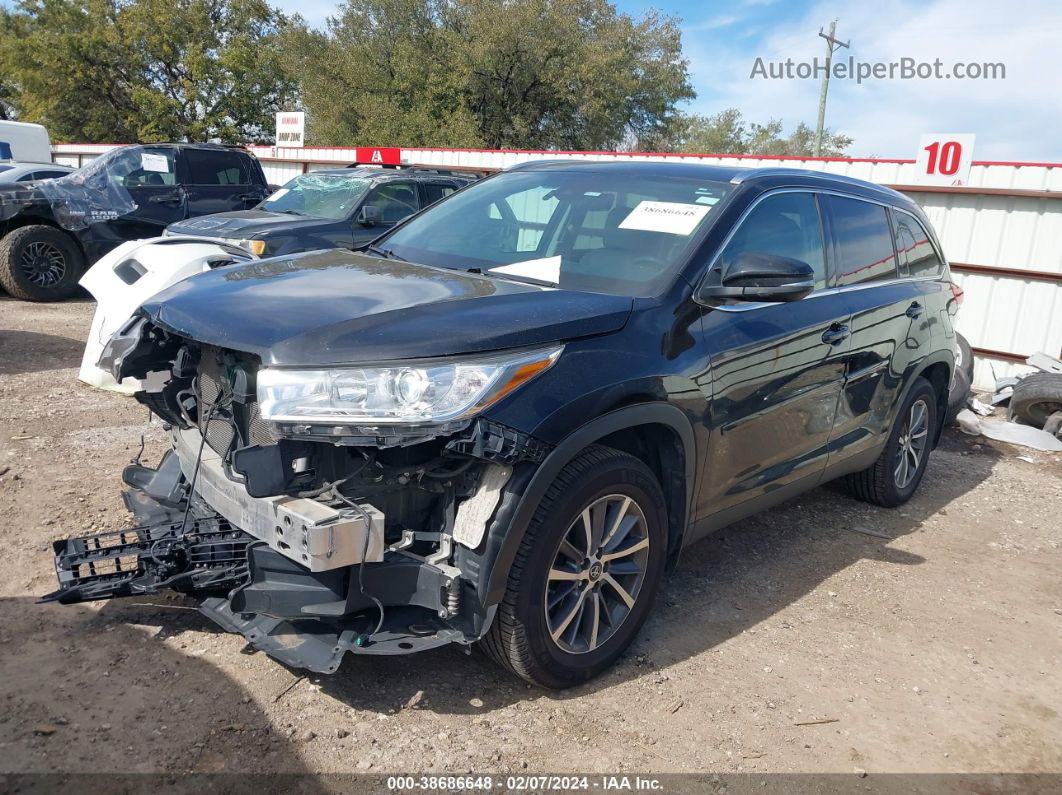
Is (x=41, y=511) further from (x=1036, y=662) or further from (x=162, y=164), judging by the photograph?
(x=162, y=164)

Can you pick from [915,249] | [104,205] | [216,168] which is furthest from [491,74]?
[915,249]

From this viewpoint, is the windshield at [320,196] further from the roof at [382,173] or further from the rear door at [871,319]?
the rear door at [871,319]

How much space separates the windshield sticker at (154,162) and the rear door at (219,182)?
259mm

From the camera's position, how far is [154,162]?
1138 cm

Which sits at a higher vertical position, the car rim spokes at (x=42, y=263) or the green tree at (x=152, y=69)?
the green tree at (x=152, y=69)

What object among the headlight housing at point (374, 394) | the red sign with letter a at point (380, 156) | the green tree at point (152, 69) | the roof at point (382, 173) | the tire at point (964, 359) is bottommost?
the tire at point (964, 359)

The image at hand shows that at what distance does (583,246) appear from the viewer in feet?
11.8

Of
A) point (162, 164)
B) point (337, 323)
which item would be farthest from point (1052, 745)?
point (162, 164)

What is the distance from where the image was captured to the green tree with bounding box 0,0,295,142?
122ft

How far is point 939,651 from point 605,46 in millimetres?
32417

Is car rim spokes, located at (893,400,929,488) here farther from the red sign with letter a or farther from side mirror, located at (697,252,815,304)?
the red sign with letter a

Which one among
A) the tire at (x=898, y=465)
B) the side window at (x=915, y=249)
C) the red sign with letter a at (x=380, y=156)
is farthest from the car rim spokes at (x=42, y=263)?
the side window at (x=915, y=249)

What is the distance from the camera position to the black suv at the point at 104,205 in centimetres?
1042

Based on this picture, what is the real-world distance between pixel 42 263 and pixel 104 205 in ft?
3.42
